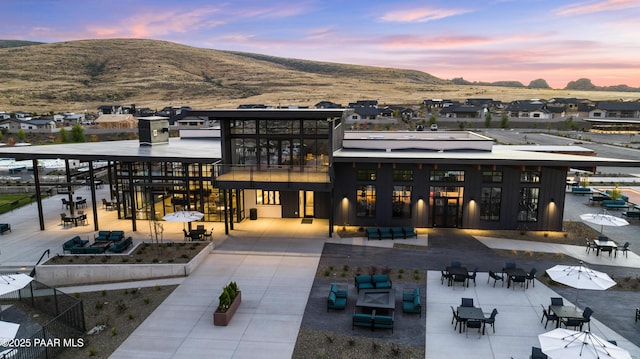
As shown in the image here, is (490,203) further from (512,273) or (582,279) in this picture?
(582,279)

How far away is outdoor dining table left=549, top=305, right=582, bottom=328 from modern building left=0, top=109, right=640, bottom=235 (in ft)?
36.1

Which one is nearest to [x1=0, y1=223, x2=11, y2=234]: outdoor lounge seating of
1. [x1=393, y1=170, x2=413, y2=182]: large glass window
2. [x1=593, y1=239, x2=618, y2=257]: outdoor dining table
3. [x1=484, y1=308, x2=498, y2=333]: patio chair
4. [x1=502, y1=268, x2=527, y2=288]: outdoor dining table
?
[x1=393, y1=170, x2=413, y2=182]: large glass window

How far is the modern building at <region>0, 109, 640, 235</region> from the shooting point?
24.2m

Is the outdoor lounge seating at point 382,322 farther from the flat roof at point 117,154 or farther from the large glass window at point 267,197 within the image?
the large glass window at point 267,197

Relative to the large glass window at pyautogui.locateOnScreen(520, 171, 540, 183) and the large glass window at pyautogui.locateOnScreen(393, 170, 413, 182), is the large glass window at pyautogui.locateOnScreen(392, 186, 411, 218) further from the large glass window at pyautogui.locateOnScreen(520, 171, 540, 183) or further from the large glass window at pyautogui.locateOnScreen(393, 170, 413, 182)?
the large glass window at pyautogui.locateOnScreen(520, 171, 540, 183)

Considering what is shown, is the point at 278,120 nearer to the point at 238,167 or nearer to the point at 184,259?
the point at 238,167

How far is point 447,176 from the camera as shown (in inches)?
1004

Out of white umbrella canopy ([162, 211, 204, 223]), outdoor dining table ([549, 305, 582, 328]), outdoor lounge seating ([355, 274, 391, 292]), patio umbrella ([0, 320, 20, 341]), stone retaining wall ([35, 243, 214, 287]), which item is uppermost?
white umbrella canopy ([162, 211, 204, 223])

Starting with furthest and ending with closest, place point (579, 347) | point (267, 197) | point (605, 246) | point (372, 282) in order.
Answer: point (267, 197) → point (605, 246) → point (372, 282) → point (579, 347)

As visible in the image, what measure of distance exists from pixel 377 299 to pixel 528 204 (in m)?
15.0

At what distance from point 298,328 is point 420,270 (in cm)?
769

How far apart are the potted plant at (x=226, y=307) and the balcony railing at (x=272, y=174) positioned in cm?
927

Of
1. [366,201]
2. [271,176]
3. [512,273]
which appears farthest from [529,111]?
[512,273]

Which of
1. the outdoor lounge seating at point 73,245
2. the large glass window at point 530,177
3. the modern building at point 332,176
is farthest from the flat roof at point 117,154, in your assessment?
the large glass window at point 530,177
